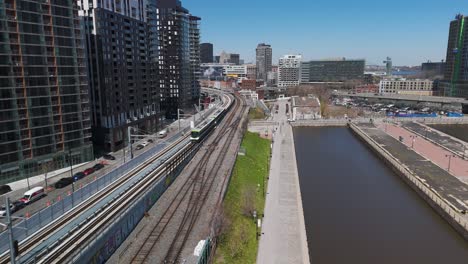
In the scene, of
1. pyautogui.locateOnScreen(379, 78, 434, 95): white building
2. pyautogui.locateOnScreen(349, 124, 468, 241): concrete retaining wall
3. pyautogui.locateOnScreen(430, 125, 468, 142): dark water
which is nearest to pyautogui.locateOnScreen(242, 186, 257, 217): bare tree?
pyautogui.locateOnScreen(349, 124, 468, 241): concrete retaining wall

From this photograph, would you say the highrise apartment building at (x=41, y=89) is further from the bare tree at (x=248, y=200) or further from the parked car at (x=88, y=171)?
the bare tree at (x=248, y=200)

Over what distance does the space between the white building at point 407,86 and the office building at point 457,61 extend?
53.4ft

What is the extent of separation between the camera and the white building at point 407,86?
538 ft

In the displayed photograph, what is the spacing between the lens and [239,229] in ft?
102

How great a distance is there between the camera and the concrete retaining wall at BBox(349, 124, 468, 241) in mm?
33969

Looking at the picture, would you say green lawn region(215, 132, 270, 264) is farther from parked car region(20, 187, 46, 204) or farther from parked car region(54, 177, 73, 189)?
parked car region(20, 187, 46, 204)

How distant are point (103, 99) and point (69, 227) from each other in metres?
37.0

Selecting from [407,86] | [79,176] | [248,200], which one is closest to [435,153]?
[248,200]

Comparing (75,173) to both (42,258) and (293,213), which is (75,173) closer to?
(42,258)

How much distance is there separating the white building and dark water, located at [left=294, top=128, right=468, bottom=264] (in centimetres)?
12255

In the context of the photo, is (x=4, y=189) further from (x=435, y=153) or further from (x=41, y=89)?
(x=435, y=153)

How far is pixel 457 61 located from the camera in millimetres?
136625

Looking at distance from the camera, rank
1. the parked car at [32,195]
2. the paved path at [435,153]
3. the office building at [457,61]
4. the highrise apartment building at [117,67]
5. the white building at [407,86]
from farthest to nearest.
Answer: the white building at [407,86] < the office building at [457,61] < the highrise apartment building at [117,67] < the paved path at [435,153] < the parked car at [32,195]

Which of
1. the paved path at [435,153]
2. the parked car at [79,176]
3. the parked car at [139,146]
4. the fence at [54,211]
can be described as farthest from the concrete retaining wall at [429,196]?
the parked car at [79,176]
